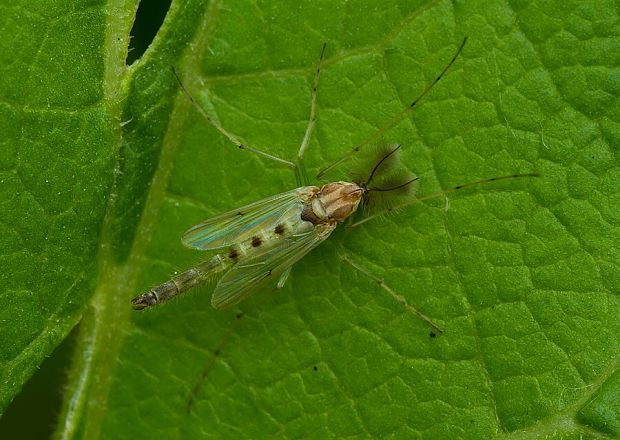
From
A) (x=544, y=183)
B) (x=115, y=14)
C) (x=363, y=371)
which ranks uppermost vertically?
(x=115, y=14)

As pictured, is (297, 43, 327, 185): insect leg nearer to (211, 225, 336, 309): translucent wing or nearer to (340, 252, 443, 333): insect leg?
(211, 225, 336, 309): translucent wing

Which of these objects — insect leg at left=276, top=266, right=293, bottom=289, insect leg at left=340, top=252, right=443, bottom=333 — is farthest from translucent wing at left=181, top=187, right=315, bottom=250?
insect leg at left=340, top=252, right=443, bottom=333

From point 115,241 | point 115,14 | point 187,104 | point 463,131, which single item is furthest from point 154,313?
point 463,131

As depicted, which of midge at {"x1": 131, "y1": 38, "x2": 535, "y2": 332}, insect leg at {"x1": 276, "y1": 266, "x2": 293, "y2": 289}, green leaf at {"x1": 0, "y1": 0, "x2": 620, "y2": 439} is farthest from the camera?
insect leg at {"x1": 276, "y1": 266, "x2": 293, "y2": 289}

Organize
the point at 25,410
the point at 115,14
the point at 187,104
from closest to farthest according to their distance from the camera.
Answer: the point at 115,14 → the point at 187,104 → the point at 25,410

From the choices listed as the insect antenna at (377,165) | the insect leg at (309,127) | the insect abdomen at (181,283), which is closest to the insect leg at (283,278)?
the insect abdomen at (181,283)

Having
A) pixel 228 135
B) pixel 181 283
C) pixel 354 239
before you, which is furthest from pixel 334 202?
pixel 181 283

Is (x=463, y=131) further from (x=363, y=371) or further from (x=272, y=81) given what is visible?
(x=363, y=371)
